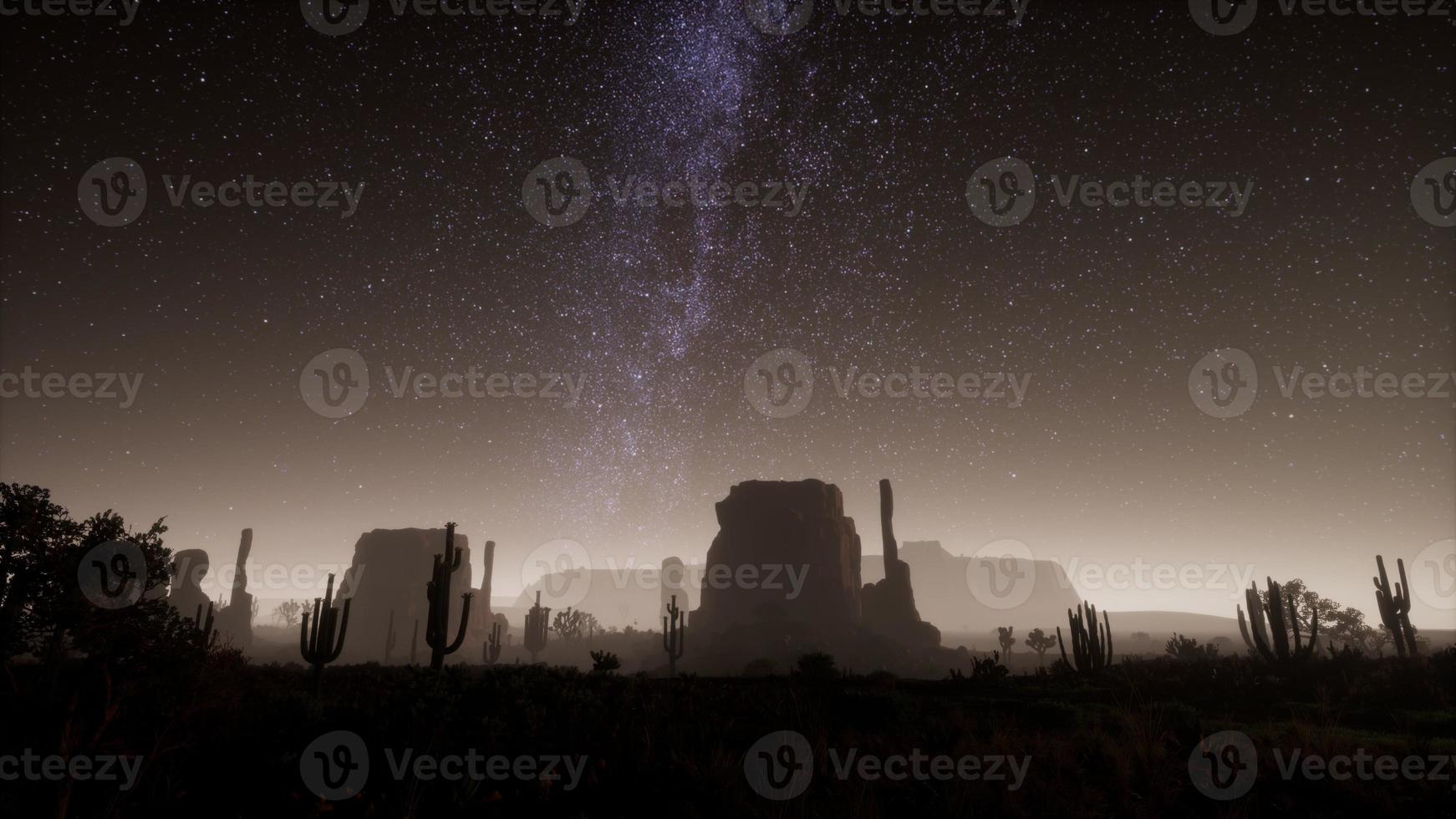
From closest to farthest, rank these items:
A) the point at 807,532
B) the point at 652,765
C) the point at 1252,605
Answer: the point at 652,765
the point at 1252,605
the point at 807,532

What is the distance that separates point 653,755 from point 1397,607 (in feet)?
118

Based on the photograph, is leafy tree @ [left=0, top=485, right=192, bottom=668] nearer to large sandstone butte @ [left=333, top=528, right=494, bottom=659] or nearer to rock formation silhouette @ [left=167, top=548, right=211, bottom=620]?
large sandstone butte @ [left=333, top=528, right=494, bottom=659]

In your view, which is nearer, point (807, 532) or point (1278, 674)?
point (1278, 674)

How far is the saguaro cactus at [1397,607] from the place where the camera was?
24547 millimetres

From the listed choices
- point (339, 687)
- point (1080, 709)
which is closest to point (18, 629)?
point (339, 687)

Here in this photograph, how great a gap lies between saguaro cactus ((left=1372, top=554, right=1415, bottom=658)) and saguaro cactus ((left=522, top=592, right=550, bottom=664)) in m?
52.0

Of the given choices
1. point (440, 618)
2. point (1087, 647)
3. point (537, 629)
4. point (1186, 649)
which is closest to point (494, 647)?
point (537, 629)

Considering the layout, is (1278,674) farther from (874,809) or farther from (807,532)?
(807,532)

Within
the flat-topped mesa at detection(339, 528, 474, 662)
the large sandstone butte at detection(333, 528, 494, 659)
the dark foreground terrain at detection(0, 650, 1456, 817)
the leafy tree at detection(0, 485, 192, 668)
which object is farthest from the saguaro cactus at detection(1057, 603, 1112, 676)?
the flat-topped mesa at detection(339, 528, 474, 662)

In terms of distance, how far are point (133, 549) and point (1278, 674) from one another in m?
31.2

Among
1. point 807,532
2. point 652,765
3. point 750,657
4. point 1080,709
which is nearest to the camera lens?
point 652,765

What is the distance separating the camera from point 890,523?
53.2 m

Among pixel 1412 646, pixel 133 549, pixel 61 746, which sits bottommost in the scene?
pixel 1412 646

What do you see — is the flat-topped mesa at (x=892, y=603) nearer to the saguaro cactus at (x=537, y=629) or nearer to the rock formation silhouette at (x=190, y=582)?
the saguaro cactus at (x=537, y=629)
